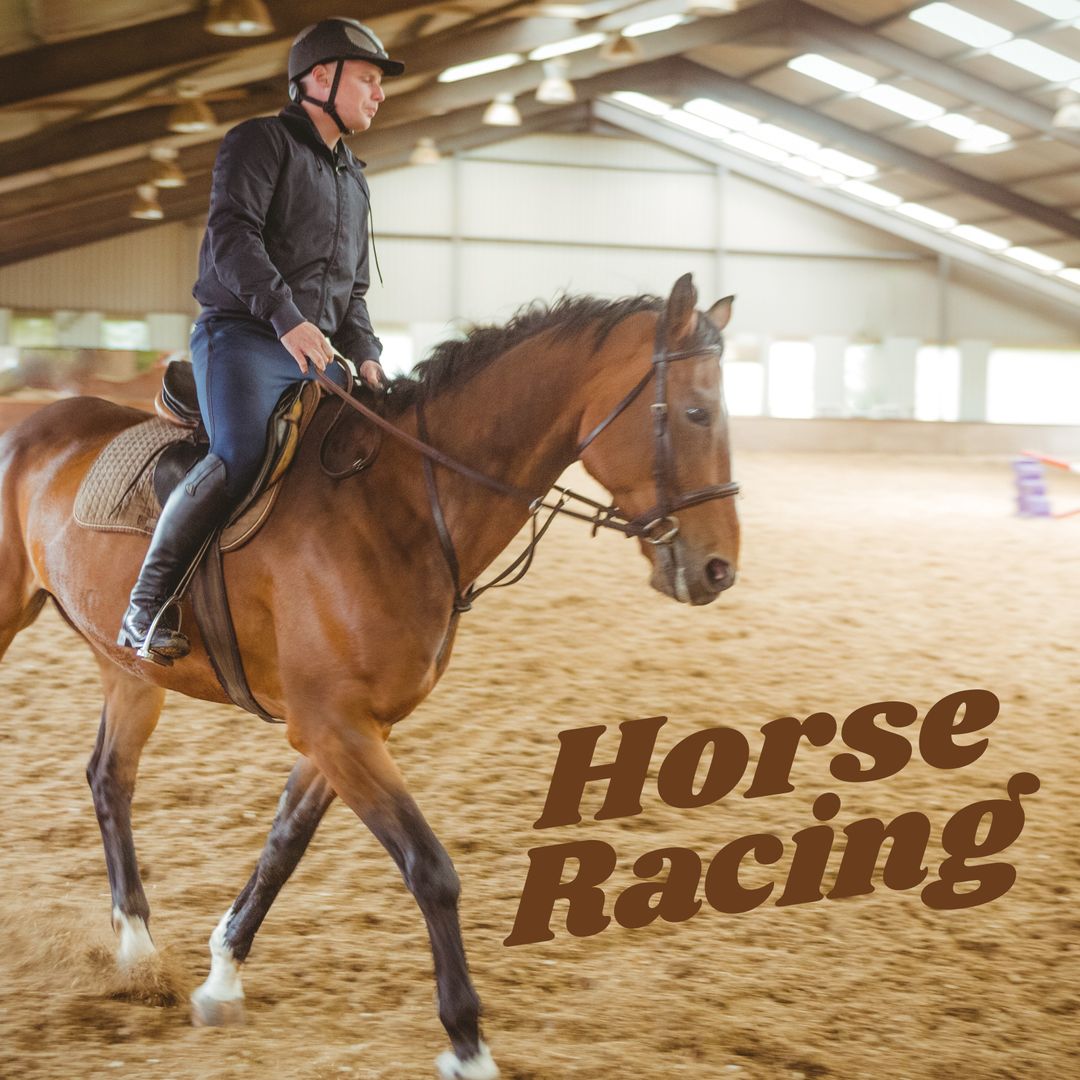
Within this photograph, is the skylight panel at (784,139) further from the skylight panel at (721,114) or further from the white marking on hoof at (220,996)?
the white marking on hoof at (220,996)

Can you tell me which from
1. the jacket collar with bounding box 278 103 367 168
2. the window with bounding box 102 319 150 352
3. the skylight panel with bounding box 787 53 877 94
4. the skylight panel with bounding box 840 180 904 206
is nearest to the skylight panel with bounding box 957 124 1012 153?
the skylight panel with bounding box 787 53 877 94

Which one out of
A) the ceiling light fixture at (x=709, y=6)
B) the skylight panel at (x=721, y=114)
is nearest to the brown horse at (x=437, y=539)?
the ceiling light fixture at (x=709, y=6)

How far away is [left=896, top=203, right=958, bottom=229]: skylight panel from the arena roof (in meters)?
0.07

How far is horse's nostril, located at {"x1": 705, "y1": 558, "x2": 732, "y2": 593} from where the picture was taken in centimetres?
271

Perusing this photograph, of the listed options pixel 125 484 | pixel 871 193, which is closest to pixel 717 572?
pixel 125 484

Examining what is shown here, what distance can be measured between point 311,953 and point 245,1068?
0.73 metres

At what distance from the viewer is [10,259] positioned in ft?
88.6

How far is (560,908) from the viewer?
4145mm

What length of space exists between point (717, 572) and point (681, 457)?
0.27 m

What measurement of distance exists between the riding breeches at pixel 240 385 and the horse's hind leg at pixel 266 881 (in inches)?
34.0

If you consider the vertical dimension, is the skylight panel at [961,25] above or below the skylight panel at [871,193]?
above

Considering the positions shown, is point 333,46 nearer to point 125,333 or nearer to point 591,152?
point 591,152

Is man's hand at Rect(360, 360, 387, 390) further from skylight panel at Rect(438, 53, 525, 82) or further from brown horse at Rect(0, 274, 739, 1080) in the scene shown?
skylight panel at Rect(438, 53, 525, 82)

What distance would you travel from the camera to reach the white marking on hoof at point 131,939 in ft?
11.5
